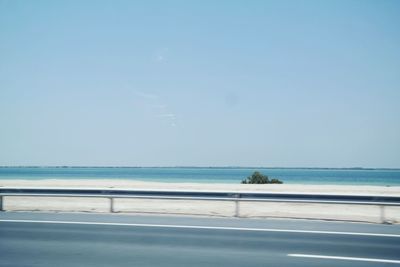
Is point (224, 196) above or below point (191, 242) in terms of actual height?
above

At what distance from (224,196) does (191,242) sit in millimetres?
3811

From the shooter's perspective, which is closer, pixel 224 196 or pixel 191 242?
pixel 191 242

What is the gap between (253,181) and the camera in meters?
36.2

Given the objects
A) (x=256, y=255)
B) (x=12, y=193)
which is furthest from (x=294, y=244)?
(x=12, y=193)

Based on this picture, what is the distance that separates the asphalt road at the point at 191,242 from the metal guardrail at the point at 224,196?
68cm

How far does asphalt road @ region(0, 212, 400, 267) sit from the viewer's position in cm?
646

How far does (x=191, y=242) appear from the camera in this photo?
7930mm

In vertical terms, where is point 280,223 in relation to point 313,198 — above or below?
below

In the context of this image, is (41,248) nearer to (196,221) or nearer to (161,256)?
(161,256)

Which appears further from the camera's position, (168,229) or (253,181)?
(253,181)

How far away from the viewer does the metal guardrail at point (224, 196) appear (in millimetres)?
10320

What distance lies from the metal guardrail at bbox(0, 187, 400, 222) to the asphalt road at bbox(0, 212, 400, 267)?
676mm

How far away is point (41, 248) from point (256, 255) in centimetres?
440

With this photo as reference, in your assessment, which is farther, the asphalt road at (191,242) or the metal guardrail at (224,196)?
the metal guardrail at (224,196)
